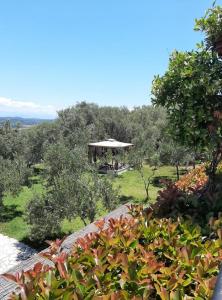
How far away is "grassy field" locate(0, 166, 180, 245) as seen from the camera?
22.3 meters

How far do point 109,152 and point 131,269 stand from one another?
37256mm

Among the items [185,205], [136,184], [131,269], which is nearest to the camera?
[131,269]

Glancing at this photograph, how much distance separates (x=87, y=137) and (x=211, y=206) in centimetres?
4258

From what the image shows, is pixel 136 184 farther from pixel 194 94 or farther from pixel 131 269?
pixel 131 269

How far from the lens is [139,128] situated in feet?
174

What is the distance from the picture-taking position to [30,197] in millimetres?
29281

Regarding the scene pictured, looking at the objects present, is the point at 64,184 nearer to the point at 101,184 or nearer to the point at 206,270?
the point at 101,184

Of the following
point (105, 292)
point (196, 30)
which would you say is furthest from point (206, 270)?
point (196, 30)

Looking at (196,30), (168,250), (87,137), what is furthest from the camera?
(87,137)

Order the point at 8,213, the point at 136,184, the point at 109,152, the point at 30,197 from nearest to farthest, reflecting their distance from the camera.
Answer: the point at 8,213, the point at 30,197, the point at 136,184, the point at 109,152

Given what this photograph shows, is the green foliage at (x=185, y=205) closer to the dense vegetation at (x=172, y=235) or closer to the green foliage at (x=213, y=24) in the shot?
the dense vegetation at (x=172, y=235)

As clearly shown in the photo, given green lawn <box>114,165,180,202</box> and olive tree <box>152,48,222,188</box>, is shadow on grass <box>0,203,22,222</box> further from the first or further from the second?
olive tree <box>152,48,222,188</box>

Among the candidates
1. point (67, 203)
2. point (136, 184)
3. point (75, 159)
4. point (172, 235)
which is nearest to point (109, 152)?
point (136, 184)

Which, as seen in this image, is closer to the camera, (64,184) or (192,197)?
(192,197)
